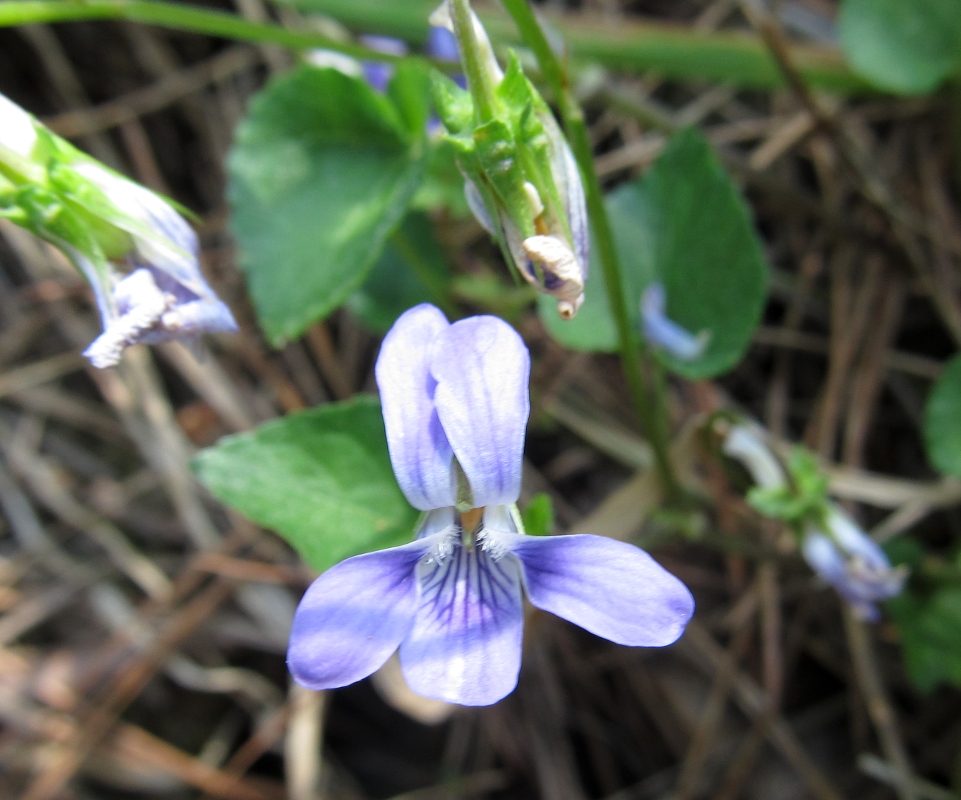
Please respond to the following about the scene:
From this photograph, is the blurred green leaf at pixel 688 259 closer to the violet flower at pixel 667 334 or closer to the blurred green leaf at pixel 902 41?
the violet flower at pixel 667 334

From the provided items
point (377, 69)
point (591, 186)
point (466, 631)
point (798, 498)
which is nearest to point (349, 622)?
point (466, 631)

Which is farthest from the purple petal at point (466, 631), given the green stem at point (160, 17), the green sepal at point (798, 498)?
the green stem at point (160, 17)

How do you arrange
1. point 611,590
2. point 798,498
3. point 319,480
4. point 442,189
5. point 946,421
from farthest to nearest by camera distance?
point 442,189 → point 946,421 → point 798,498 → point 319,480 → point 611,590

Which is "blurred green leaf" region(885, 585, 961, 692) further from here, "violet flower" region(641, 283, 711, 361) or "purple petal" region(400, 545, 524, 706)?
"purple petal" region(400, 545, 524, 706)

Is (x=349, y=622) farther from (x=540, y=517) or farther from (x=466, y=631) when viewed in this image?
(x=540, y=517)

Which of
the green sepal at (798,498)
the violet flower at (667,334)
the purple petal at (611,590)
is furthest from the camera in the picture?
the violet flower at (667,334)

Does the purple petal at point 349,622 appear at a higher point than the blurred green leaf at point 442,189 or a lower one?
lower

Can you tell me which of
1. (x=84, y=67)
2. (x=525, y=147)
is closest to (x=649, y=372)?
(x=525, y=147)
